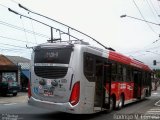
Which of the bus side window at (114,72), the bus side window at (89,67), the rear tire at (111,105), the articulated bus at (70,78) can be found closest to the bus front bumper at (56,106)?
the articulated bus at (70,78)

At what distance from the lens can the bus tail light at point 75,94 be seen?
14.4m

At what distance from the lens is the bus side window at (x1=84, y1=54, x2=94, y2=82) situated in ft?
49.7

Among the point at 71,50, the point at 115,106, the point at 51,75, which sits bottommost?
the point at 115,106

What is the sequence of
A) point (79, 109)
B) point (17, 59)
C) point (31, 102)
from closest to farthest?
point (79, 109) < point (31, 102) < point (17, 59)

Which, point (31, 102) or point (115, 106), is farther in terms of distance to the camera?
point (115, 106)

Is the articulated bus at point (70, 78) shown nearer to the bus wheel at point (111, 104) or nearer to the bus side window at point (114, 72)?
the bus wheel at point (111, 104)

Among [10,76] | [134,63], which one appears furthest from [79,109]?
[10,76]

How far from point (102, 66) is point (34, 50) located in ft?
10.4

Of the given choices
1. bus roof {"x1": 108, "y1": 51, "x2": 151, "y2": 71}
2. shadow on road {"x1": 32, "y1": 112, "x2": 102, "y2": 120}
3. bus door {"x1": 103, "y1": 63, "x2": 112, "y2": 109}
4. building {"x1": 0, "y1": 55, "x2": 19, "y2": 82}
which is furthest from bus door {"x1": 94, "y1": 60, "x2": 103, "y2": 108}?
building {"x1": 0, "y1": 55, "x2": 19, "y2": 82}

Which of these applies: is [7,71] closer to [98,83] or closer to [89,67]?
[98,83]

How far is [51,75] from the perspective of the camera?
49.4 ft

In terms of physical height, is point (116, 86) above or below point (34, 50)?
below

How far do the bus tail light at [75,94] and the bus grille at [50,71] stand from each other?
26.5 inches

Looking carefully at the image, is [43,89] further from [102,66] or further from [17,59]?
[17,59]
